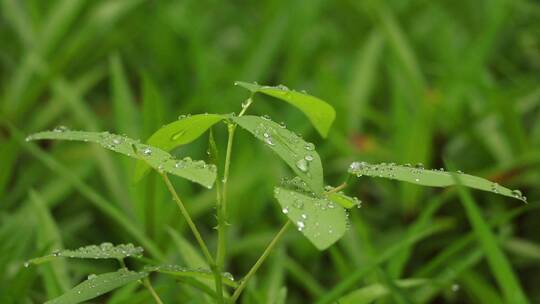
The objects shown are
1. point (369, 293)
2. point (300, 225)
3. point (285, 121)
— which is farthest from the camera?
point (285, 121)

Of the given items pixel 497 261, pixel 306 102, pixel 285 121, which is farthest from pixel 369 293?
pixel 285 121

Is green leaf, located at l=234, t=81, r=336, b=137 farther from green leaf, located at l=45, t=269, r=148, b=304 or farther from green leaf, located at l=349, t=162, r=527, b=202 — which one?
green leaf, located at l=45, t=269, r=148, b=304

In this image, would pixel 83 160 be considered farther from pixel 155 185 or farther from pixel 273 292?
pixel 273 292

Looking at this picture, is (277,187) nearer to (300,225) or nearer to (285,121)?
(300,225)

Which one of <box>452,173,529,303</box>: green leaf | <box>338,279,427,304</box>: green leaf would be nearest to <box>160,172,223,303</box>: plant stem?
<box>338,279,427,304</box>: green leaf

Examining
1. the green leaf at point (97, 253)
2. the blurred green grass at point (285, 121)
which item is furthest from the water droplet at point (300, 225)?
the blurred green grass at point (285, 121)

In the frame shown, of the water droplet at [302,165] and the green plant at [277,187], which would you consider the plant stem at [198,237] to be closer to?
the green plant at [277,187]
